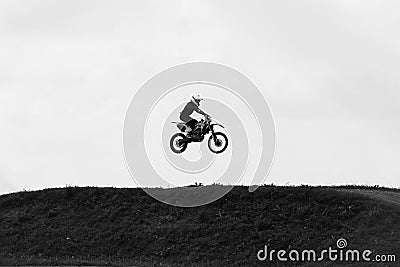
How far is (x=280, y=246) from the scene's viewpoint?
30422mm

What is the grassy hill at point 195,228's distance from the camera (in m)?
30.0

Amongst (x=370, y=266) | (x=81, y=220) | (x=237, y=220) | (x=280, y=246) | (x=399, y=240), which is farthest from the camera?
(x=81, y=220)

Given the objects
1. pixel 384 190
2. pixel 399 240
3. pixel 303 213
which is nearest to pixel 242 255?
pixel 303 213

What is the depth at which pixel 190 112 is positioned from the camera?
71.0ft

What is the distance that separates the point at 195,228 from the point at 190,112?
11.9 m

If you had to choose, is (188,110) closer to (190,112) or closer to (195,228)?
(190,112)

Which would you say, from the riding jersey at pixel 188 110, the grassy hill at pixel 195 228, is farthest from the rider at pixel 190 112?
the grassy hill at pixel 195 228

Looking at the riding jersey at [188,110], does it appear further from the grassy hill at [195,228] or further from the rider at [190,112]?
the grassy hill at [195,228]

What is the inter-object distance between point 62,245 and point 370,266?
12960 millimetres

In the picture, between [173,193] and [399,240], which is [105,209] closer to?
[173,193]

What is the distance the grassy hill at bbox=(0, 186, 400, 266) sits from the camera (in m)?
30.0

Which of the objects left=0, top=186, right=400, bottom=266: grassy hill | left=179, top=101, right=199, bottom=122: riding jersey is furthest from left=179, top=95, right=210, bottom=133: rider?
left=0, top=186, right=400, bottom=266: grassy hill

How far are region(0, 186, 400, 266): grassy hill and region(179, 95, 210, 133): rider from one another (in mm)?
8756

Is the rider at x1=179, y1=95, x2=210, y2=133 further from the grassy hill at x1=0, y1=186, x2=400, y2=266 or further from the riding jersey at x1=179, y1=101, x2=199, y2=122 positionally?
the grassy hill at x1=0, y1=186, x2=400, y2=266
